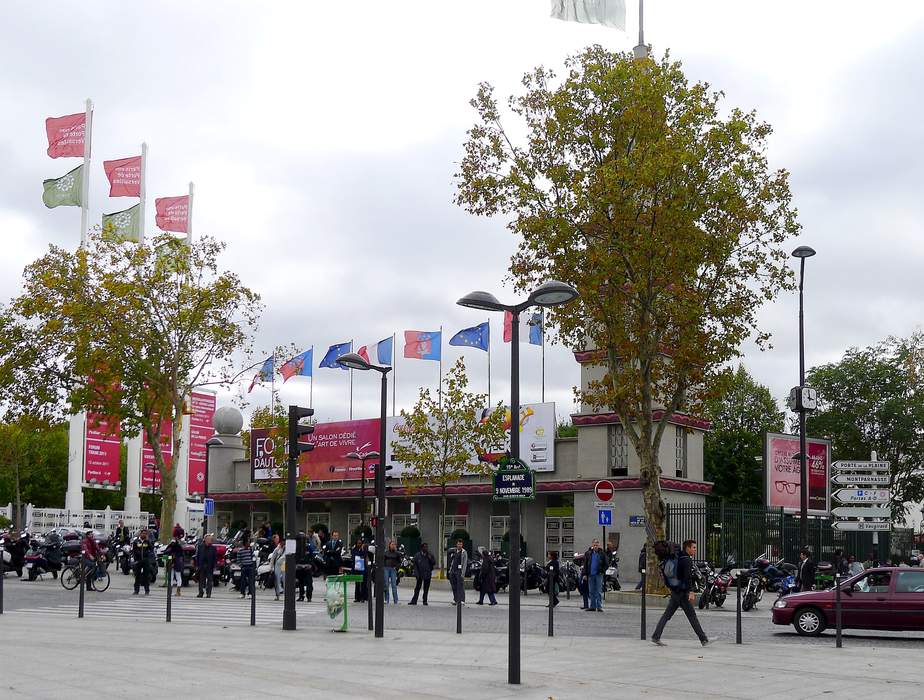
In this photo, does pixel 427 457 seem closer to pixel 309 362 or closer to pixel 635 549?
pixel 635 549

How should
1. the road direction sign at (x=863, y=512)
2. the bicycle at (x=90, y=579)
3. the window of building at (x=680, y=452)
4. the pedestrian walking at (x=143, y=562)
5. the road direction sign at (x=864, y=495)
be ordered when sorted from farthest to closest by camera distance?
the window of building at (x=680, y=452)
the bicycle at (x=90, y=579)
the pedestrian walking at (x=143, y=562)
the road direction sign at (x=863, y=512)
the road direction sign at (x=864, y=495)

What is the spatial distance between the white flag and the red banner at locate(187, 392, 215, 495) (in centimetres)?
5034

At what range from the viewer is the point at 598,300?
3006cm

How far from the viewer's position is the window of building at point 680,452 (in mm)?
44000

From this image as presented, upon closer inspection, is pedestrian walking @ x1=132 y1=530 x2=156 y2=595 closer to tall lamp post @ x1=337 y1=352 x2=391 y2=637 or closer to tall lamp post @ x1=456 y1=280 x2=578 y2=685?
tall lamp post @ x1=337 y1=352 x2=391 y2=637

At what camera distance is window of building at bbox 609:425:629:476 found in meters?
43.2

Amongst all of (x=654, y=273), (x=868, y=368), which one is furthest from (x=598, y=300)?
(x=868, y=368)

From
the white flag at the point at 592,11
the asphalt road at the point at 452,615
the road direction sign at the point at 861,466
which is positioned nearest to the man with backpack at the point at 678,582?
the asphalt road at the point at 452,615

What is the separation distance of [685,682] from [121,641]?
938cm

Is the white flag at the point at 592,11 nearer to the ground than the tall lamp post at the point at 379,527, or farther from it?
farther from it

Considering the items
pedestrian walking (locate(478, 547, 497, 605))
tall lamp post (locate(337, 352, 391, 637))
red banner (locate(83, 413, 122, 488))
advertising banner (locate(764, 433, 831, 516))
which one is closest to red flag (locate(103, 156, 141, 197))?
red banner (locate(83, 413, 122, 488))

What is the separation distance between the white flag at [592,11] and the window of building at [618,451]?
16036mm

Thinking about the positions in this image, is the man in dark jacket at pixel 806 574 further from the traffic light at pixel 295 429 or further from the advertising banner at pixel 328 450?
the advertising banner at pixel 328 450

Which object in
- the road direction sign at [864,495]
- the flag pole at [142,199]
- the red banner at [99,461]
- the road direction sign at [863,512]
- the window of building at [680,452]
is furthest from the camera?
the red banner at [99,461]
